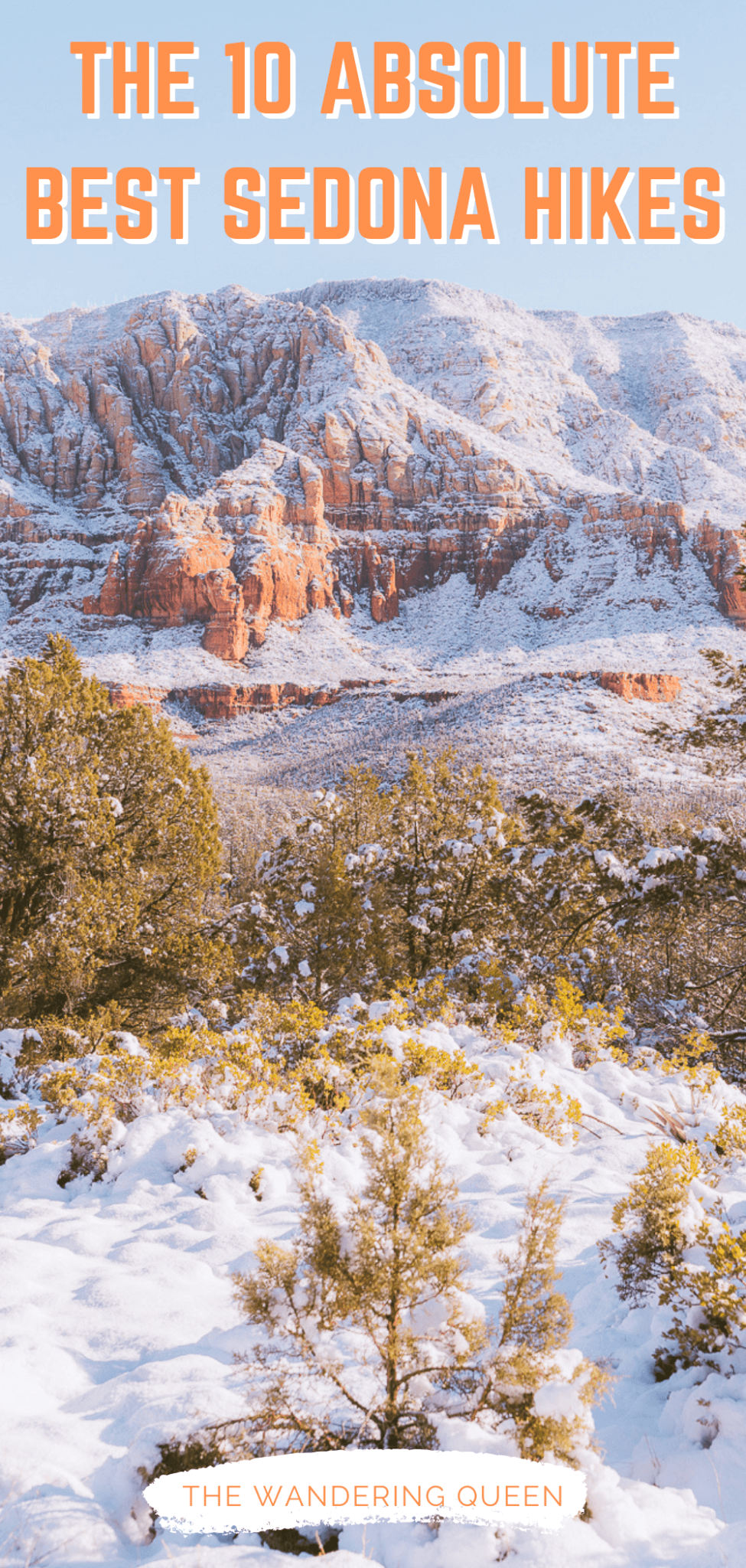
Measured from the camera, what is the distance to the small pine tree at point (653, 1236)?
3.02m

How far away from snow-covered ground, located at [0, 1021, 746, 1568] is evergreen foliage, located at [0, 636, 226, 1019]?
4548 mm

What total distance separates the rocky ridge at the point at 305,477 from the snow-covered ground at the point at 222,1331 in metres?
122

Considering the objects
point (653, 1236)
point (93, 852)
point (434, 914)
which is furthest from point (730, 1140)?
point (93, 852)

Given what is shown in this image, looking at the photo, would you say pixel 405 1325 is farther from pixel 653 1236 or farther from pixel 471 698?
pixel 471 698

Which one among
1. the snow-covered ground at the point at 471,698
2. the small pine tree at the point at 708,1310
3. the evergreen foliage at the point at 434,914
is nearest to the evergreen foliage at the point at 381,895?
the evergreen foliage at the point at 434,914

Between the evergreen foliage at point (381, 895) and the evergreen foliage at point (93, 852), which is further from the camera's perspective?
the evergreen foliage at point (381, 895)

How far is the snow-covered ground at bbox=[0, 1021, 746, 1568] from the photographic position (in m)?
2.03

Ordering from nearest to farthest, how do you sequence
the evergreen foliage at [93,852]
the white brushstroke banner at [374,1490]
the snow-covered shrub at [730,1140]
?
the white brushstroke banner at [374,1490] < the snow-covered shrub at [730,1140] < the evergreen foliage at [93,852]

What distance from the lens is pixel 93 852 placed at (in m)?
9.72

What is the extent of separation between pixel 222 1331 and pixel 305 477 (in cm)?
15844

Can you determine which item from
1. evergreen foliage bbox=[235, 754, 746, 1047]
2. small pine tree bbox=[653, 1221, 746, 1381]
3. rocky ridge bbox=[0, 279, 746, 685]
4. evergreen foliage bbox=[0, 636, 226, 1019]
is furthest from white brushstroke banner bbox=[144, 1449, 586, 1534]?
rocky ridge bbox=[0, 279, 746, 685]

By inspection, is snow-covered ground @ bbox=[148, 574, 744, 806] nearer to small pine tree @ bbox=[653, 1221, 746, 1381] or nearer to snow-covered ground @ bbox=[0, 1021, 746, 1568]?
snow-covered ground @ bbox=[0, 1021, 746, 1568]

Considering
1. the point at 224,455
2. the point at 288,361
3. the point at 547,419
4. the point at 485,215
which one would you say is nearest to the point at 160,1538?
the point at 485,215

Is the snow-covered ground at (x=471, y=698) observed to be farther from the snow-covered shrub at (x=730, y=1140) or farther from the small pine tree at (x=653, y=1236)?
the small pine tree at (x=653, y=1236)
